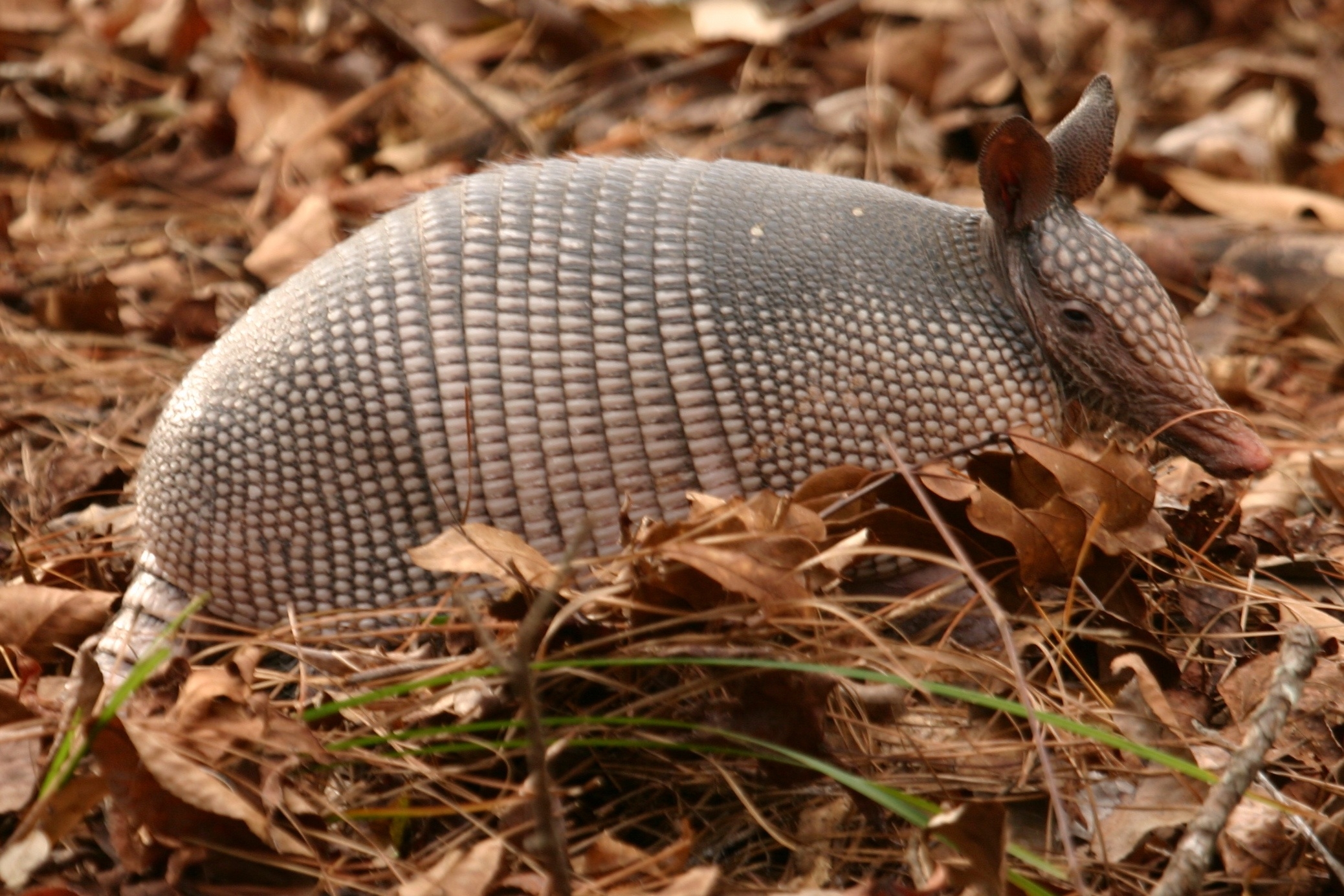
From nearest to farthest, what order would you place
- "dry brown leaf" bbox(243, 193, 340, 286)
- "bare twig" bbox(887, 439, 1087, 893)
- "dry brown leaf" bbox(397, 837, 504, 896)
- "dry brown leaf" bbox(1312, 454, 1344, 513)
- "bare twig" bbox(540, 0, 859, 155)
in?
1. "bare twig" bbox(887, 439, 1087, 893)
2. "dry brown leaf" bbox(397, 837, 504, 896)
3. "dry brown leaf" bbox(1312, 454, 1344, 513)
4. "dry brown leaf" bbox(243, 193, 340, 286)
5. "bare twig" bbox(540, 0, 859, 155)

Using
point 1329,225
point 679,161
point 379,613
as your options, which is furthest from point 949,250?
point 1329,225

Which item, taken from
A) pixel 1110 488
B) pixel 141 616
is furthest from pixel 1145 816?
pixel 141 616

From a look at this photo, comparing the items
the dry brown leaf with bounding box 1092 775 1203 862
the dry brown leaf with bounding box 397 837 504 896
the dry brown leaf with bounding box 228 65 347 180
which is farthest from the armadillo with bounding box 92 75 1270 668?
the dry brown leaf with bounding box 228 65 347 180

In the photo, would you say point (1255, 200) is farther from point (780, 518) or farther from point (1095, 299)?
point (780, 518)

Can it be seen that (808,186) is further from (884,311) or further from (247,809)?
(247,809)

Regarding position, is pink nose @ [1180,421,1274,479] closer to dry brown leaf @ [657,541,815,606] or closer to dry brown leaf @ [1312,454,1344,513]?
dry brown leaf @ [1312,454,1344,513]

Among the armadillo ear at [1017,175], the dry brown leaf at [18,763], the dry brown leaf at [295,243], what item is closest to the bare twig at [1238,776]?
the armadillo ear at [1017,175]
